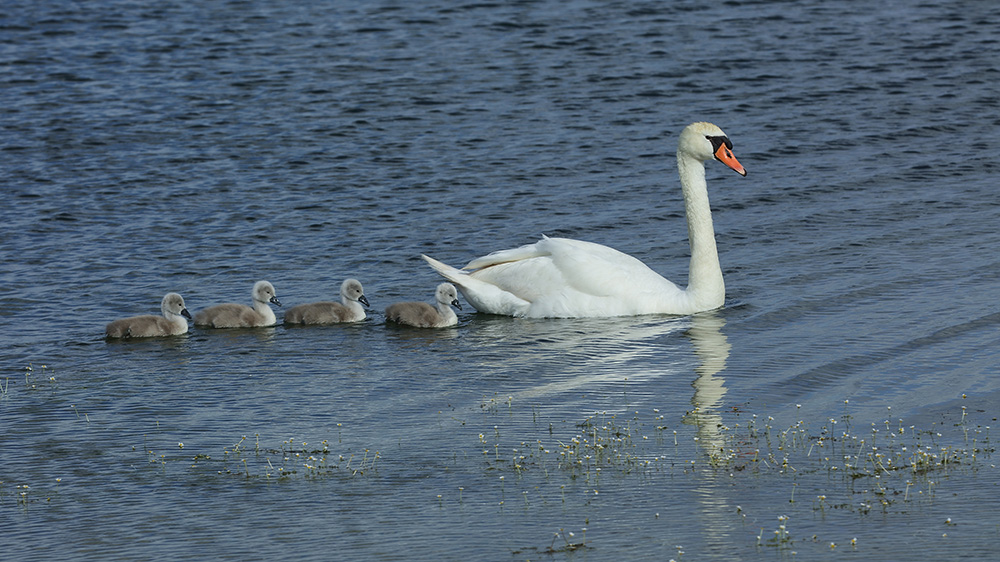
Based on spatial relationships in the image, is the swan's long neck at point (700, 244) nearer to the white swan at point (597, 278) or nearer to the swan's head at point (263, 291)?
the white swan at point (597, 278)

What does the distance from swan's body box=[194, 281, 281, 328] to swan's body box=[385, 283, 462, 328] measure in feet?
3.52

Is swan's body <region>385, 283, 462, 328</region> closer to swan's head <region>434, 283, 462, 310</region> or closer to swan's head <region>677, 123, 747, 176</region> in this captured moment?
swan's head <region>434, 283, 462, 310</region>

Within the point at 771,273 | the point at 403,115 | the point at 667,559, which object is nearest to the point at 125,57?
the point at 403,115

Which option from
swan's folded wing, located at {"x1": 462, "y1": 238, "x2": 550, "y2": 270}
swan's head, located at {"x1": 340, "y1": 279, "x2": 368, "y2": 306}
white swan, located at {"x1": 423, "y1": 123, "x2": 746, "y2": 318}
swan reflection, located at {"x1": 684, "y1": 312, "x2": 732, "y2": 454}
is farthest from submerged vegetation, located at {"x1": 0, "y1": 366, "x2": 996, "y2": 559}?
swan's folded wing, located at {"x1": 462, "y1": 238, "x2": 550, "y2": 270}

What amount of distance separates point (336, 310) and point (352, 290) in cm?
27

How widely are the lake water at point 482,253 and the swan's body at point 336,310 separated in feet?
0.50

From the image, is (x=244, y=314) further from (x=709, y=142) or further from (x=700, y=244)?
(x=709, y=142)

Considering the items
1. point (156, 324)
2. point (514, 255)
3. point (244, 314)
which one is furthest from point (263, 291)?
point (514, 255)

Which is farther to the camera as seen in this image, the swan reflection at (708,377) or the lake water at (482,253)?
the swan reflection at (708,377)

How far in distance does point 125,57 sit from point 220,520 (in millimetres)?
18674

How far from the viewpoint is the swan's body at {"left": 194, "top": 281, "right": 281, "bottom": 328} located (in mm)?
12867

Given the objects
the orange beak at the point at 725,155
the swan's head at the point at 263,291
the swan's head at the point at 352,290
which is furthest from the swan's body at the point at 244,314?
the orange beak at the point at 725,155

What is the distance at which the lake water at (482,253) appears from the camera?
816 centimetres

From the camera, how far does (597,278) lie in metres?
12.9
